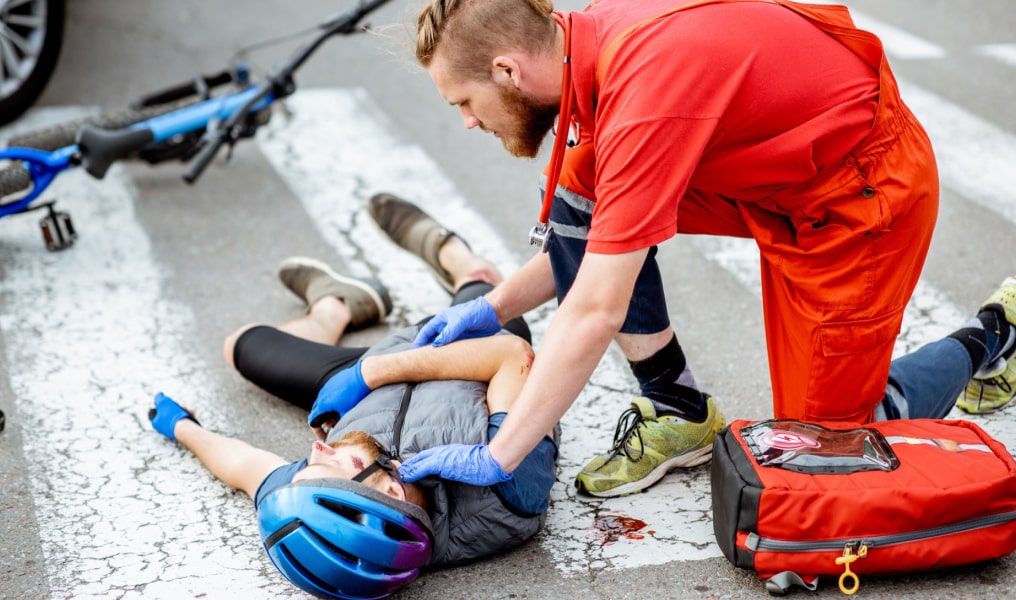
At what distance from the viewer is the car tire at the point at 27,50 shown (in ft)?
19.9

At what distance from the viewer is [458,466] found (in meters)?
2.98

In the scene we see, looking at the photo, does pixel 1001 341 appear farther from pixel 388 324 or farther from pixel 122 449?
pixel 122 449

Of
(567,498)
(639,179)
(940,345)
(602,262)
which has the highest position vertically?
(639,179)

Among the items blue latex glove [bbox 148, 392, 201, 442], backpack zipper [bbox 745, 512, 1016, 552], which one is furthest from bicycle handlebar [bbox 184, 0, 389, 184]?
backpack zipper [bbox 745, 512, 1016, 552]

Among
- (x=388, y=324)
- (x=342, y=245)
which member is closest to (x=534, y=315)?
(x=388, y=324)

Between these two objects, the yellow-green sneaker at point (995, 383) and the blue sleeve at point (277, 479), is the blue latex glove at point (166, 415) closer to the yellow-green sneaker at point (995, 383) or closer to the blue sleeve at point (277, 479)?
the blue sleeve at point (277, 479)

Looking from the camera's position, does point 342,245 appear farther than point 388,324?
Yes

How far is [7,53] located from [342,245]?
2.34 m

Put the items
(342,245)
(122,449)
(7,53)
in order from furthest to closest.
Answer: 1. (7,53)
2. (342,245)
3. (122,449)

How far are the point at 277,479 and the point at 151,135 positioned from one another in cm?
260

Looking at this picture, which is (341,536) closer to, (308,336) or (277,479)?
(277,479)

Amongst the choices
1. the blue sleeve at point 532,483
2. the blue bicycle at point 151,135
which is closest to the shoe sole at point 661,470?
the blue sleeve at point 532,483

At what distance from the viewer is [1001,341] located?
3637 millimetres

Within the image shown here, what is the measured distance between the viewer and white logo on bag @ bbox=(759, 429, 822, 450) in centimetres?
301
